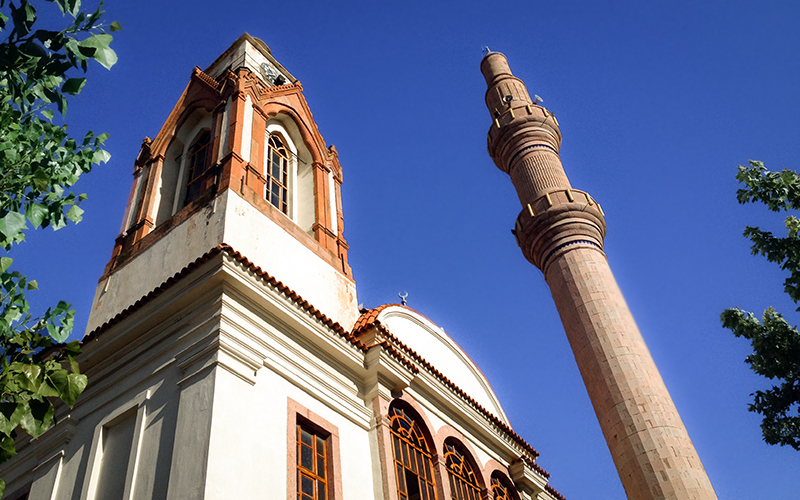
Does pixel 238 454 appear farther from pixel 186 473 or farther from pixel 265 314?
pixel 265 314

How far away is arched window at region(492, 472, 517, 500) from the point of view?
12.8m

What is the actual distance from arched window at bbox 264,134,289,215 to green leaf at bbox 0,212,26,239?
24.4 feet

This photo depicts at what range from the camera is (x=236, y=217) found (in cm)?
1142

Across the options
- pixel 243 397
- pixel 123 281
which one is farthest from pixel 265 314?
pixel 123 281

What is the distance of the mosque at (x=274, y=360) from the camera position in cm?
861

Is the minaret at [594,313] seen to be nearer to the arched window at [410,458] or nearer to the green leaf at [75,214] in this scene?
the arched window at [410,458]

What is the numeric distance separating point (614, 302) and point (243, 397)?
11715 millimetres

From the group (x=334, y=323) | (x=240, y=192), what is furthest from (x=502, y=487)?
(x=240, y=192)

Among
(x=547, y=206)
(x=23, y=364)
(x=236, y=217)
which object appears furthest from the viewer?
(x=547, y=206)

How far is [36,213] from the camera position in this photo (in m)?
6.27

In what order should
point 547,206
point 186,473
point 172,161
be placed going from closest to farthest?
1. point 186,473
2. point 172,161
3. point 547,206

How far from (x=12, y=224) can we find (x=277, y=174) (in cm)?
881

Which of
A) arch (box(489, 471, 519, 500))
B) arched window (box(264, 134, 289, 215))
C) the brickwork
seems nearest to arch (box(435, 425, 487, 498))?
arch (box(489, 471, 519, 500))

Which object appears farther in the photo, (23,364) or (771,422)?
(771,422)
